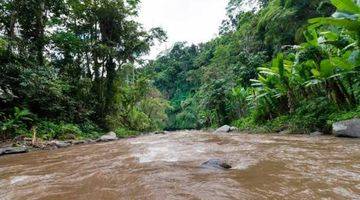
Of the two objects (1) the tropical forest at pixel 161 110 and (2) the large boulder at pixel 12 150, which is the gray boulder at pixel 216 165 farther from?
(2) the large boulder at pixel 12 150

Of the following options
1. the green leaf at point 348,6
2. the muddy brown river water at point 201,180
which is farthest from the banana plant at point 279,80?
the muddy brown river water at point 201,180

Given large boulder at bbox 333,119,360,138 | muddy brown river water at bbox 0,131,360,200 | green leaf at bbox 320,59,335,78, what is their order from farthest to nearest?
green leaf at bbox 320,59,335,78
large boulder at bbox 333,119,360,138
muddy brown river water at bbox 0,131,360,200

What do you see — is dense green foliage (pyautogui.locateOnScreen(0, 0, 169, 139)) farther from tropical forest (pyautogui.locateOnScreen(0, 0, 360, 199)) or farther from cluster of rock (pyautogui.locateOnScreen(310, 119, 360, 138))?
cluster of rock (pyautogui.locateOnScreen(310, 119, 360, 138))

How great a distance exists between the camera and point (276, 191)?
2.89 m

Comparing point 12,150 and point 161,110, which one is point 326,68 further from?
point 161,110

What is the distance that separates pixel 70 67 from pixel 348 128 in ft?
44.8

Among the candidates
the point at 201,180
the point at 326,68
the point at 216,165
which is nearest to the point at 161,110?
A: the point at 326,68

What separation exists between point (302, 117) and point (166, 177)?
7.66 metres

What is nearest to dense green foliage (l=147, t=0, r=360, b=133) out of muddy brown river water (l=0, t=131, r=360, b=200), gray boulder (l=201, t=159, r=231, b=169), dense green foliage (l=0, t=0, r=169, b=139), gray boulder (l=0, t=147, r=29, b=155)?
dense green foliage (l=0, t=0, r=169, b=139)

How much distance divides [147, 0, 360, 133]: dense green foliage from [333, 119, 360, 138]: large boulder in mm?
744

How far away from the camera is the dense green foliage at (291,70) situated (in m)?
7.70

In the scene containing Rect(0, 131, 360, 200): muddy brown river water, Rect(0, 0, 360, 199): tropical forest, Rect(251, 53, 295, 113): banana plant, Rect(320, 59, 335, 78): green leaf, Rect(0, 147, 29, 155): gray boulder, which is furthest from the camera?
Rect(251, 53, 295, 113): banana plant

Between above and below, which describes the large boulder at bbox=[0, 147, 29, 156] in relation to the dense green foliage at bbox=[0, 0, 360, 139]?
below

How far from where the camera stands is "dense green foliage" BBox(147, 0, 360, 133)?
303 inches
